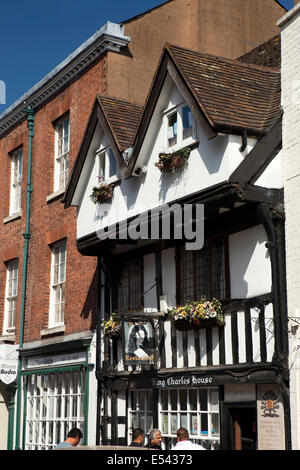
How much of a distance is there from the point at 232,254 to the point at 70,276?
6.24 m

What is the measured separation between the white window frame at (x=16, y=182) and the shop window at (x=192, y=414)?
9502 millimetres

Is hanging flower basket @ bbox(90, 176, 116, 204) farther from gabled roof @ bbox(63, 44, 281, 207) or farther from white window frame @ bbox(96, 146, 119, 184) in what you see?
gabled roof @ bbox(63, 44, 281, 207)

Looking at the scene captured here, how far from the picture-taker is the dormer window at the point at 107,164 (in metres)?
14.9

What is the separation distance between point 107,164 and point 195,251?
3210mm

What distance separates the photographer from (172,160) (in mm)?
12344

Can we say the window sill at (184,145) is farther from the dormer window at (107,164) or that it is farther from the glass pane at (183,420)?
the glass pane at (183,420)

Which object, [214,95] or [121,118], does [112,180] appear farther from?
[214,95]

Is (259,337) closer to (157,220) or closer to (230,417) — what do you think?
(230,417)

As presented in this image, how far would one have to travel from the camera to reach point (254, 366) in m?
11.0

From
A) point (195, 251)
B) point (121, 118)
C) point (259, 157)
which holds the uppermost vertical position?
point (121, 118)

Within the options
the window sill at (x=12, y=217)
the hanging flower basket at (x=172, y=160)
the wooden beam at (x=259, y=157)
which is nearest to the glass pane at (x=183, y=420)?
the hanging flower basket at (x=172, y=160)

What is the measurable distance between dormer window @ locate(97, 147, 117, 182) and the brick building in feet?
7.15

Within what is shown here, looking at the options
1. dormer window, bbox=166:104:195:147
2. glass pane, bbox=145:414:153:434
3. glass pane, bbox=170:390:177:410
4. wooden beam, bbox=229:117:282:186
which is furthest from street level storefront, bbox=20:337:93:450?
wooden beam, bbox=229:117:282:186

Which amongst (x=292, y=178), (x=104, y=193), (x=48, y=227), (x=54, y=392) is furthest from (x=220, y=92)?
(x=54, y=392)
